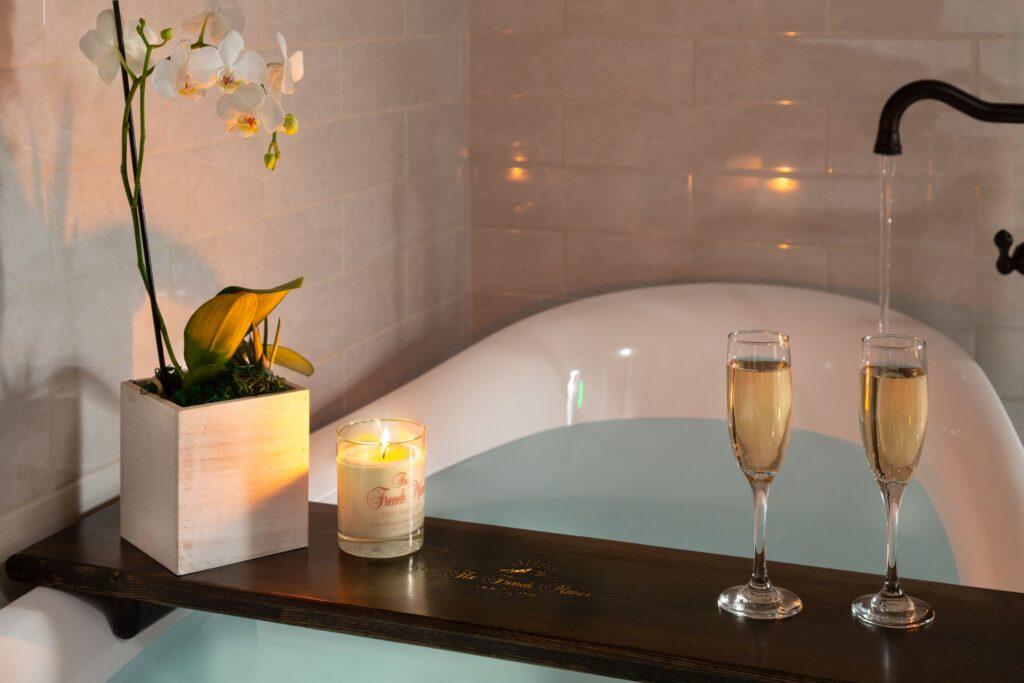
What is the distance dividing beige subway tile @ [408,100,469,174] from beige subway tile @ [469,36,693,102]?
9 cm

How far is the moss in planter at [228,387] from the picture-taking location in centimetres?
103

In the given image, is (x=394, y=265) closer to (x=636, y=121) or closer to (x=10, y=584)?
(x=636, y=121)

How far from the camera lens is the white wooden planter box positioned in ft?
3.24

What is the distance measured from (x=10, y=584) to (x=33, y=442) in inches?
5.3

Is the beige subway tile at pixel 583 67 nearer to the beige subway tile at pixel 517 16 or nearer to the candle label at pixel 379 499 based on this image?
the beige subway tile at pixel 517 16

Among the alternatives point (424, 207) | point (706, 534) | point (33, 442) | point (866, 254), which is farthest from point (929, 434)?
point (33, 442)

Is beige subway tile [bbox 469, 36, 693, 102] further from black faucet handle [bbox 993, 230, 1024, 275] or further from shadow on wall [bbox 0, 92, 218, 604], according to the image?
shadow on wall [bbox 0, 92, 218, 604]

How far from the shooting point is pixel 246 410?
1011 mm

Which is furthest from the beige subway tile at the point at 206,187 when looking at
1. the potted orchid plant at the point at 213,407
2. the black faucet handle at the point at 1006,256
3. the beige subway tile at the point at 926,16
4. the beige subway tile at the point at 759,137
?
the black faucet handle at the point at 1006,256

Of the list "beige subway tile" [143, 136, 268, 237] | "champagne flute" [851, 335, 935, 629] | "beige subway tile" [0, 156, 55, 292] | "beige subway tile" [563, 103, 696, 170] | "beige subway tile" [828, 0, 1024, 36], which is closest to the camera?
"champagne flute" [851, 335, 935, 629]

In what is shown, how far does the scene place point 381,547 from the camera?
102cm

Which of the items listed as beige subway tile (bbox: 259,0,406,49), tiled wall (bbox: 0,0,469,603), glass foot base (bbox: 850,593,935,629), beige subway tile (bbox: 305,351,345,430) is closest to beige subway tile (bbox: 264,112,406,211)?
tiled wall (bbox: 0,0,469,603)

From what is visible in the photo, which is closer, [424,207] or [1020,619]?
[1020,619]

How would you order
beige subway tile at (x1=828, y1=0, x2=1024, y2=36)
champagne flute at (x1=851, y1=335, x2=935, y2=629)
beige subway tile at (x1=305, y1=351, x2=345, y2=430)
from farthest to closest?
beige subway tile at (x1=828, y1=0, x2=1024, y2=36) < beige subway tile at (x1=305, y1=351, x2=345, y2=430) < champagne flute at (x1=851, y1=335, x2=935, y2=629)
